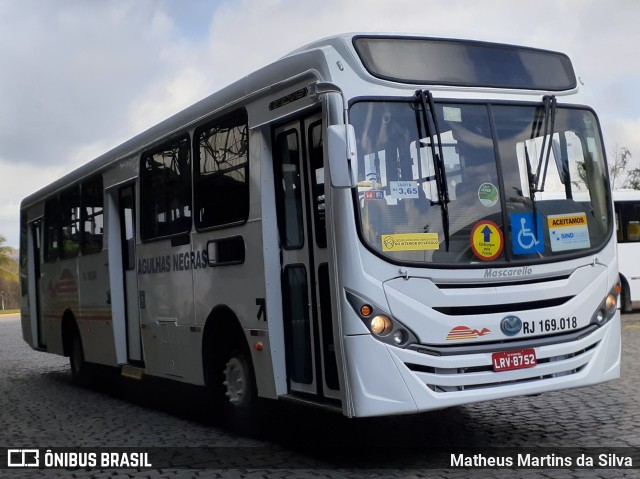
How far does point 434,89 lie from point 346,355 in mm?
2216

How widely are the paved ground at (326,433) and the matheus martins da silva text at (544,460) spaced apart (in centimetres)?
17

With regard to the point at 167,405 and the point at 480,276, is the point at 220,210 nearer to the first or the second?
the point at 480,276

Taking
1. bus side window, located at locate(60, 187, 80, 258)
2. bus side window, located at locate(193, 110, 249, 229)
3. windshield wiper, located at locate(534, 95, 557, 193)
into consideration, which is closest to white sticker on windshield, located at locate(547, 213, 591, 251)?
windshield wiper, located at locate(534, 95, 557, 193)

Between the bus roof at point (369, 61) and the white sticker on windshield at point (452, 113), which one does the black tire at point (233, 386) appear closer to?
the bus roof at point (369, 61)

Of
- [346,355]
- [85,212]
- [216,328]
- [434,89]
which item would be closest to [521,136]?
[434,89]

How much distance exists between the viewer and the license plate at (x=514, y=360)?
7.13 metres

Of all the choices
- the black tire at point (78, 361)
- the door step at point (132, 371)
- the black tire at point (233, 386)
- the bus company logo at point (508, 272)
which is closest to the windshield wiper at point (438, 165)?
the bus company logo at point (508, 272)

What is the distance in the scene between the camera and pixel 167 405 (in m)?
12.0

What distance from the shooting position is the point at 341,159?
269 inches

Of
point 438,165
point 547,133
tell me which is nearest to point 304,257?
point 438,165

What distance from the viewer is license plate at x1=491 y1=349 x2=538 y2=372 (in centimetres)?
713

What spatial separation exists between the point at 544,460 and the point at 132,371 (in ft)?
21.1

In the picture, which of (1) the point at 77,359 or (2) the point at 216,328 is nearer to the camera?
(2) the point at 216,328

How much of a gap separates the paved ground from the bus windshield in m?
1.63
